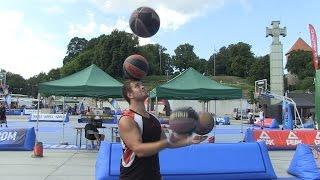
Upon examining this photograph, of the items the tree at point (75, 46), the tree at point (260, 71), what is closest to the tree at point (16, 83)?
the tree at point (75, 46)

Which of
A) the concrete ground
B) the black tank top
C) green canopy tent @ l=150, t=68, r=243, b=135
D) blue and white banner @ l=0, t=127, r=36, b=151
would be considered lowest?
the concrete ground

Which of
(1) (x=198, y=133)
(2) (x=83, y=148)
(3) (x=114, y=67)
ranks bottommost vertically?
(2) (x=83, y=148)

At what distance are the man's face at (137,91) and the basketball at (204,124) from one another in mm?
686

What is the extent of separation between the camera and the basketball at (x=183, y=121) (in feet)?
9.41

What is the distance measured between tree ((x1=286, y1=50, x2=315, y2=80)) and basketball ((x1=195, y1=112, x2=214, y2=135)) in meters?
117

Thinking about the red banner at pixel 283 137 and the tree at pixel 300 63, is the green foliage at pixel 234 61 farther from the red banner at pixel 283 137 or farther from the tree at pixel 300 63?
the red banner at pixel 283 137

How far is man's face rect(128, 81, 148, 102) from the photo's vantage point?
3662 mm

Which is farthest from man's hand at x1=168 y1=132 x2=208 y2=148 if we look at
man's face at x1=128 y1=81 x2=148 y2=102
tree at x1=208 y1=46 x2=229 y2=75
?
tree at x1=208 y1=46 x2=229 y2=75

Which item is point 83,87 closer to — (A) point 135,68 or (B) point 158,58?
(A) point 135,68

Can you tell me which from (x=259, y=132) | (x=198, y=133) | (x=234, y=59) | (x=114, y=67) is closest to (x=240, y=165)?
(x=198, y=133)

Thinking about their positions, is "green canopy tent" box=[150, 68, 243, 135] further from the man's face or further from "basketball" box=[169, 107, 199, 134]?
"basketball" box=[169, 107, 199, 134]

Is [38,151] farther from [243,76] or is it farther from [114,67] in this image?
[243,76]

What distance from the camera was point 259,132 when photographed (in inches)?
712

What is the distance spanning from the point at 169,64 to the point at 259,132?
132609 mm
